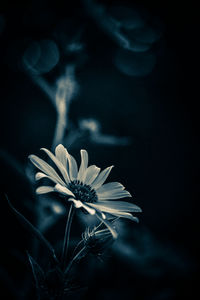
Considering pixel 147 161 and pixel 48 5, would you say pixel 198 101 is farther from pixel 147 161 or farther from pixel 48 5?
pixel 48 5

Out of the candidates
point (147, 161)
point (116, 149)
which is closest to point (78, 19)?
point (116, 149)

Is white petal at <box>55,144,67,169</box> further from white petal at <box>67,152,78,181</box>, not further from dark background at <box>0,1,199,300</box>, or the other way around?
dark background at <box>0,1,199,300</box>

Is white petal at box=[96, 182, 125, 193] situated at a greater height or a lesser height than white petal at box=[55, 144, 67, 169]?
lesser

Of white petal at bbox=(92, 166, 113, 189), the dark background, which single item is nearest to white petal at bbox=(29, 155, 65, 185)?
white petal at bbox=(92, 166, 113, 189)

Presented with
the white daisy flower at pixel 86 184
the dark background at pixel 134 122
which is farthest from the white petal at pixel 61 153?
the dark background at pixel 134 122

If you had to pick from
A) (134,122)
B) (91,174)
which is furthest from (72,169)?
(134,122)
